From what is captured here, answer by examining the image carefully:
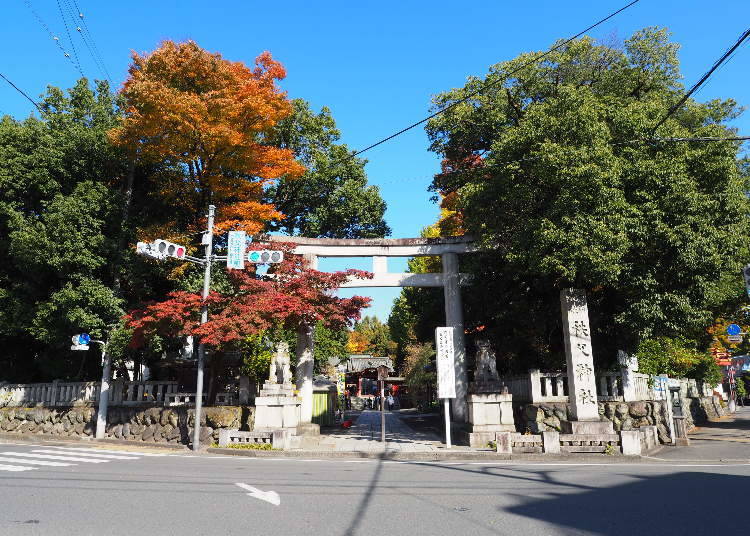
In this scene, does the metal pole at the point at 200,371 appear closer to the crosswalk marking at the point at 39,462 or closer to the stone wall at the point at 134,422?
the stone wall at the point at 134,422

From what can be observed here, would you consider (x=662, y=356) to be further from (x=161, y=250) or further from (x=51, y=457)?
(x=51, y=457)

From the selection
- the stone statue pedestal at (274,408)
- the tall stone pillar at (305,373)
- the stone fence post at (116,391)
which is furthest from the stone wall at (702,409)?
the stone fence post at (116,391)

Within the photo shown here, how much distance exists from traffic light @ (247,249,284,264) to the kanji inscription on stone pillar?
8.32 m

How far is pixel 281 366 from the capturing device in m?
15.1

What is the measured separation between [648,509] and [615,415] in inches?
343

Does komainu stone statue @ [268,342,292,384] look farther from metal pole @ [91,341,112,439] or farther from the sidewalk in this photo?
the sidewalk

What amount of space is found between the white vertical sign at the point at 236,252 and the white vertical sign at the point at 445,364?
6123mm

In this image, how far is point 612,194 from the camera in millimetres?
11508

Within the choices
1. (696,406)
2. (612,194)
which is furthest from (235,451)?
(696,406)

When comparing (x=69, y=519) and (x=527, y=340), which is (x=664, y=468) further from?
(x=69, y=519)

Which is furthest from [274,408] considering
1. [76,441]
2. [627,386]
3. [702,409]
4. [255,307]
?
[702,409]

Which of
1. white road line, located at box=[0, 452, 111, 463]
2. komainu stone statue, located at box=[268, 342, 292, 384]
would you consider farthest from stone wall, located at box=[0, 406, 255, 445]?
white road line, located at box=[0, 452, 111, 463]

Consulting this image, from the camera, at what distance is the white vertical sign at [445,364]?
1349cm

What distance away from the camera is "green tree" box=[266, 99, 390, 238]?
921 inches
